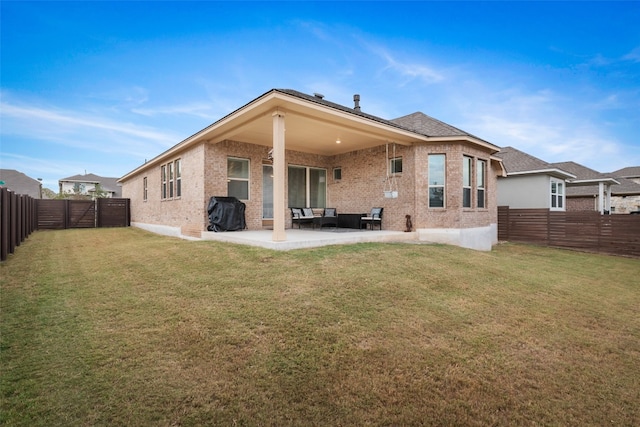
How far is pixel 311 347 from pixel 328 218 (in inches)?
348

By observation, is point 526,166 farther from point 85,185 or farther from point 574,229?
point 85,185

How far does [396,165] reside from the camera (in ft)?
36.9

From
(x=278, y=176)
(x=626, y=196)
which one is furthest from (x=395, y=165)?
(x=626, y=196)

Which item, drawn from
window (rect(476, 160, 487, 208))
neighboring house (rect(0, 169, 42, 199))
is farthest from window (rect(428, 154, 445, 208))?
neighboring house (rect(0, 169, 42, 199))

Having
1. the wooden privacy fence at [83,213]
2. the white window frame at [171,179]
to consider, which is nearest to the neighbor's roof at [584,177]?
the white window frame at [171,179]

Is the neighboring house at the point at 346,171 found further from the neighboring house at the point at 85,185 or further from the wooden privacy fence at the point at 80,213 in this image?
the neighboring house at the point at 85,185

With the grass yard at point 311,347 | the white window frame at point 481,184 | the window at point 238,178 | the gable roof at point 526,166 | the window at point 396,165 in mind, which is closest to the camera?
the grass yard at point 311,347

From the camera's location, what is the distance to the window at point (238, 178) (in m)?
10.7

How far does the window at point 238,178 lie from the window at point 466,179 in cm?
798

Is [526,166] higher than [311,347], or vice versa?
[526,166]

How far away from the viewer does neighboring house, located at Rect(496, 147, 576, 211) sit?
51.6ft

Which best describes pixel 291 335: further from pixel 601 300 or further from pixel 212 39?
pixel 212 39

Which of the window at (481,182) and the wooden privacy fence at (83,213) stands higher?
the window at (481,182)

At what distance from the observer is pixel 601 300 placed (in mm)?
5602
